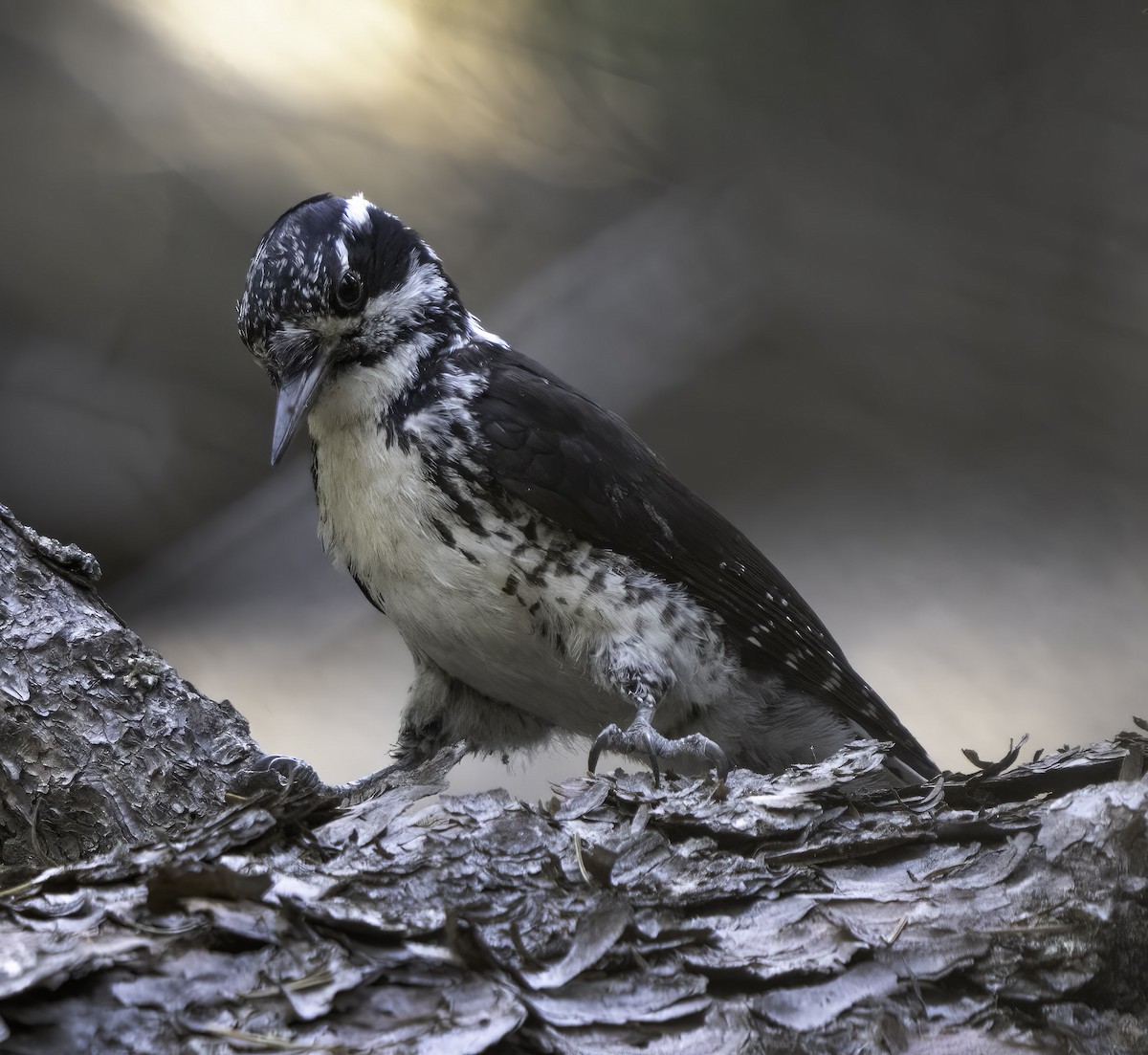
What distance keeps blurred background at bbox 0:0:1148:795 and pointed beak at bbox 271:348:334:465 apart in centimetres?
115

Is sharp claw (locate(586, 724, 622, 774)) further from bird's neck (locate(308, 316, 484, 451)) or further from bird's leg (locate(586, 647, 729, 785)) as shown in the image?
bird's neck (locate(308, 316, 484, 451))

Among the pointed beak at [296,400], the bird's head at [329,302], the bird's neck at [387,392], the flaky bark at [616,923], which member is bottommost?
the flaky bark at [616,923]

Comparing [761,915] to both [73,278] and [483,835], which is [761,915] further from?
[73,278]

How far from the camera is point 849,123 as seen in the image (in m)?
2.65

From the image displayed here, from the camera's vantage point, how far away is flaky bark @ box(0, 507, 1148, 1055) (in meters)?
0.98

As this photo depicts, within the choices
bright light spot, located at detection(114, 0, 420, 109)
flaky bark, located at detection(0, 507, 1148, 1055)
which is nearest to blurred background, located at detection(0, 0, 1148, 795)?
bright light spot, located at detection(114, 0, 420, 109)

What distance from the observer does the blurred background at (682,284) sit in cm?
257

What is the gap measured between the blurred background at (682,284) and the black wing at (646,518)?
0.96 m

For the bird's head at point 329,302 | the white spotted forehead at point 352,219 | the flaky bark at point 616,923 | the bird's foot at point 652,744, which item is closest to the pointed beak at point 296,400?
the bird's head at point 329,302

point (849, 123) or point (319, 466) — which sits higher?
point (849, 123)

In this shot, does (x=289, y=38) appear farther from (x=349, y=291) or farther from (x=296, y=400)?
(x=296, y=400)

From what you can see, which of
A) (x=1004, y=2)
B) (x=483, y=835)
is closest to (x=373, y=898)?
(x=483, y=835)

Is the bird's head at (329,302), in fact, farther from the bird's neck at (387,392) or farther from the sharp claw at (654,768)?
the sharp claw at (654,768)

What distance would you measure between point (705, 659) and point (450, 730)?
1.64 ft
